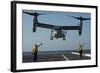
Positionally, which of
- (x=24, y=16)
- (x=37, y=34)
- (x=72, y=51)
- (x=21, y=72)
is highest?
(x=24, y=16)

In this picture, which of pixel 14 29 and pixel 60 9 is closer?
pixel 14 29

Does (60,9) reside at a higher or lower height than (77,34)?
higher

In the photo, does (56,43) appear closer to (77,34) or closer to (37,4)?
(77,34)

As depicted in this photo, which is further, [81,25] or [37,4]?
[81,25]

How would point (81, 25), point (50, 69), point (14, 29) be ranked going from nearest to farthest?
point (14, 29) → point (50, 69) → point (81, 25)

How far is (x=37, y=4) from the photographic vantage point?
1504 millimetres

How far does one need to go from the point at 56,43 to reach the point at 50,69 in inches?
7.6

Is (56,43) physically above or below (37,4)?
below

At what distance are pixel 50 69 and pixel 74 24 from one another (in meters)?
0.38

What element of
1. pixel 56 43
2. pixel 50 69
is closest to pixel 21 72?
pixel 50 69

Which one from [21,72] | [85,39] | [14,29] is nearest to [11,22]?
[14,29]

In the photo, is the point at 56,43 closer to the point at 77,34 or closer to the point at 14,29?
the point at 77,34

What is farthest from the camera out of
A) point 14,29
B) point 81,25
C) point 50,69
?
point 81,25

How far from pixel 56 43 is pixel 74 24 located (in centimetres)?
20
